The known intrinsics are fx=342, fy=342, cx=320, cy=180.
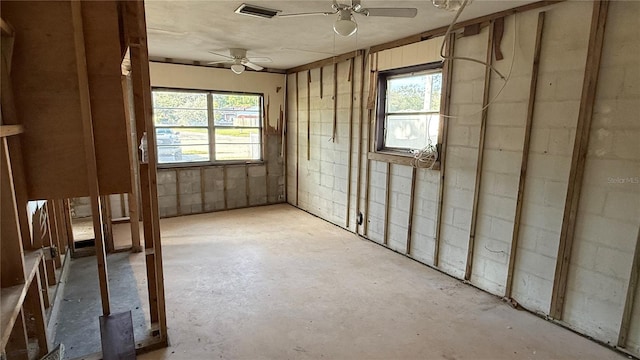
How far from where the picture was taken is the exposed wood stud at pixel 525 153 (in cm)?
279

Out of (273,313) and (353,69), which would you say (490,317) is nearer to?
(273,313)

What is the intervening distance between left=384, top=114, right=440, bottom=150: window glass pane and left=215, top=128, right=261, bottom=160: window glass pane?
116 inches

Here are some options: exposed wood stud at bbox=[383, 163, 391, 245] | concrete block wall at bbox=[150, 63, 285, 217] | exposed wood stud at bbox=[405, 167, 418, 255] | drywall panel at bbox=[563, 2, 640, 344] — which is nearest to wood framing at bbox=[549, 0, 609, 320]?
drywall panel at bbox=[563, 2, 640, 344]

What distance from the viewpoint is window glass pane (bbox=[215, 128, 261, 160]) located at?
6.25 meters

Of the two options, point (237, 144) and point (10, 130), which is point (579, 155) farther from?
point (237, 144)

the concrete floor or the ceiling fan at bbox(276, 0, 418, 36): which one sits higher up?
the ceiling fan at bbox(276, 0, 418, 36)

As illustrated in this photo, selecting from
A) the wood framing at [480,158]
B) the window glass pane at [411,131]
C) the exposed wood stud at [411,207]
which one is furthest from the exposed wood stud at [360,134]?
the wood framing at [480,158]

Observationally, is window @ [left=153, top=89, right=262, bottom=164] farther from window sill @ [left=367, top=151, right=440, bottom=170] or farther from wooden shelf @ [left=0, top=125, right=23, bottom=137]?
wooden shelf @ [left=0, top=125, right=23, bottom=137]

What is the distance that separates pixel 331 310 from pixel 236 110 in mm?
4428

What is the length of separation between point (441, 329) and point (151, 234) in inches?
92.3

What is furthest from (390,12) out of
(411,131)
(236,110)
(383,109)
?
(236,110)

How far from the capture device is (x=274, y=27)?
11.9ft

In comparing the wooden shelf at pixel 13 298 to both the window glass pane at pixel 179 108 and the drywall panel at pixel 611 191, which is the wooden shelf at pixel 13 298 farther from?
the window glass pane at pixel 179 108

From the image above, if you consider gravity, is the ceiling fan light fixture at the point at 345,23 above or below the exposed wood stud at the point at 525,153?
above
